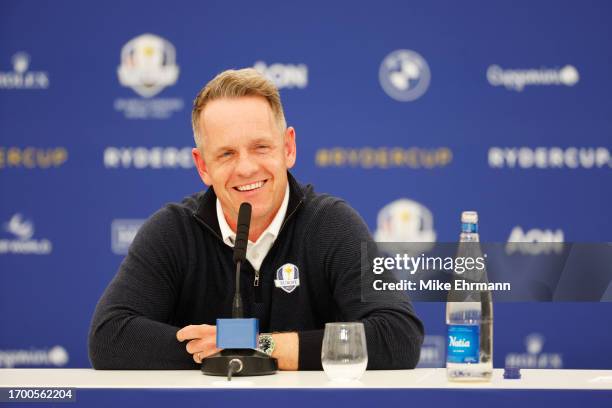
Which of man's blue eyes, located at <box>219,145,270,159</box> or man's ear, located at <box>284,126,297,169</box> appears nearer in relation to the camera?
man's blue eyes, located at <box>219,145,270,159</box>

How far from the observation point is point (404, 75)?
372 cm

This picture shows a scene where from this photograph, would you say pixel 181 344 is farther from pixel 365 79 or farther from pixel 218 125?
pixel 365 79

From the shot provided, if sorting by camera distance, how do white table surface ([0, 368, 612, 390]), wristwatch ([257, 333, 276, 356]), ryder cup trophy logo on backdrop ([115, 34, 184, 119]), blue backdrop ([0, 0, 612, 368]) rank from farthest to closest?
1. ryder cup trophy logo on backdrop ([115, 34, 184, 119])
2. blue backdrop ([0, 0, 612, 368])
3. wristwatch ([257, 333, 276, 356])
4. white table surface ([0, 368, 612, 390])

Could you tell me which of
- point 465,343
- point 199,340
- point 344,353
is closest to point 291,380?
point 344,353

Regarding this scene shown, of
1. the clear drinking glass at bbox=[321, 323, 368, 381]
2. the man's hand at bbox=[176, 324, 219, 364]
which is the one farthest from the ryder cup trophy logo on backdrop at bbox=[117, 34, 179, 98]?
the clear drinking glass at bbox=[321, 323, 368, 381]

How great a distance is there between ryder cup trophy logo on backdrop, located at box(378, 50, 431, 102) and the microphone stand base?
228cm

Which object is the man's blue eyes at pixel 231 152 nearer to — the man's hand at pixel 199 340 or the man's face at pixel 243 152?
the man's face at pixel 243 152

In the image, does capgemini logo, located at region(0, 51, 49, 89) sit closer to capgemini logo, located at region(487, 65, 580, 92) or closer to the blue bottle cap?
capgemini logo, located at region(487, 65, 580, 92)

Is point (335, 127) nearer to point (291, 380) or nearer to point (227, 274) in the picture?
point (227, 274)

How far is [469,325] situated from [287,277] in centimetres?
91

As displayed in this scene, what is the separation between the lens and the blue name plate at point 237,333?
1.62 metres

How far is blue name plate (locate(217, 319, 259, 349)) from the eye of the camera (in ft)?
5.30

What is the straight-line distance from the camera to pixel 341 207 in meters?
2.38

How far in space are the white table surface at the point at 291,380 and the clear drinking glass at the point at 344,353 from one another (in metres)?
0.02
